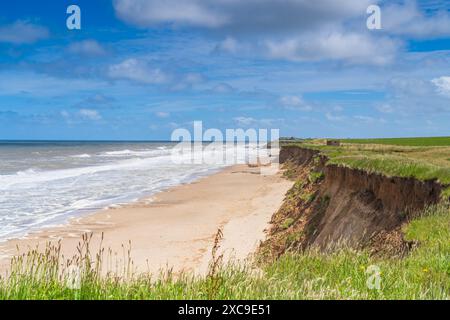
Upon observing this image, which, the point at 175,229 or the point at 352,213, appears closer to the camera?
the point at 352,213

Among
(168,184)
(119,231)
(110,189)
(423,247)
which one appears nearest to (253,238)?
(119,231)

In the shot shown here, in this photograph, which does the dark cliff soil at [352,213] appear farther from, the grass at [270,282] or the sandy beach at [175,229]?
the grass at [270,282]

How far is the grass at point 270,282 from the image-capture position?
542 cm

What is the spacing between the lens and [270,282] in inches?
245

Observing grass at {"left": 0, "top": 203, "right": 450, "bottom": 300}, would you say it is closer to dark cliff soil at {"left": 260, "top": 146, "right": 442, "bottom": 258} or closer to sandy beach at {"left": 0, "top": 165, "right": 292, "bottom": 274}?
dark cliff soil at {"left": 260, "top": 146, "right": 442, "bottom": 258}

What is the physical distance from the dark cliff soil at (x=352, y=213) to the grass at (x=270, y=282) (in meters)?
2.22

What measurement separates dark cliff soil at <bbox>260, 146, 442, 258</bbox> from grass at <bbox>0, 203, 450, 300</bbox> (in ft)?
7.29

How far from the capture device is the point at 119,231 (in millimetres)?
22047

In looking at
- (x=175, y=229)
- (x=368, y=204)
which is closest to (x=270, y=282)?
(x=368, y=204)

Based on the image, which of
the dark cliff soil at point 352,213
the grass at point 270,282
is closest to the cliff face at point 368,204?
the dark cliff soil at point 352,213

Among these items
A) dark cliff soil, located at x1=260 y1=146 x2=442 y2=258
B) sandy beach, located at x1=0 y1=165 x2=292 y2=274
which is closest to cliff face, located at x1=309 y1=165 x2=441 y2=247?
dark cliff soil, located at x1=260 y1=146 x2=442 y2=258

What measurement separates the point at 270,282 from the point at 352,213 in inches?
428

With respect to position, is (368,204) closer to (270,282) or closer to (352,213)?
(352,213)

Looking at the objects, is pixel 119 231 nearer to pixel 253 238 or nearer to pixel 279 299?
pixel 253 238
